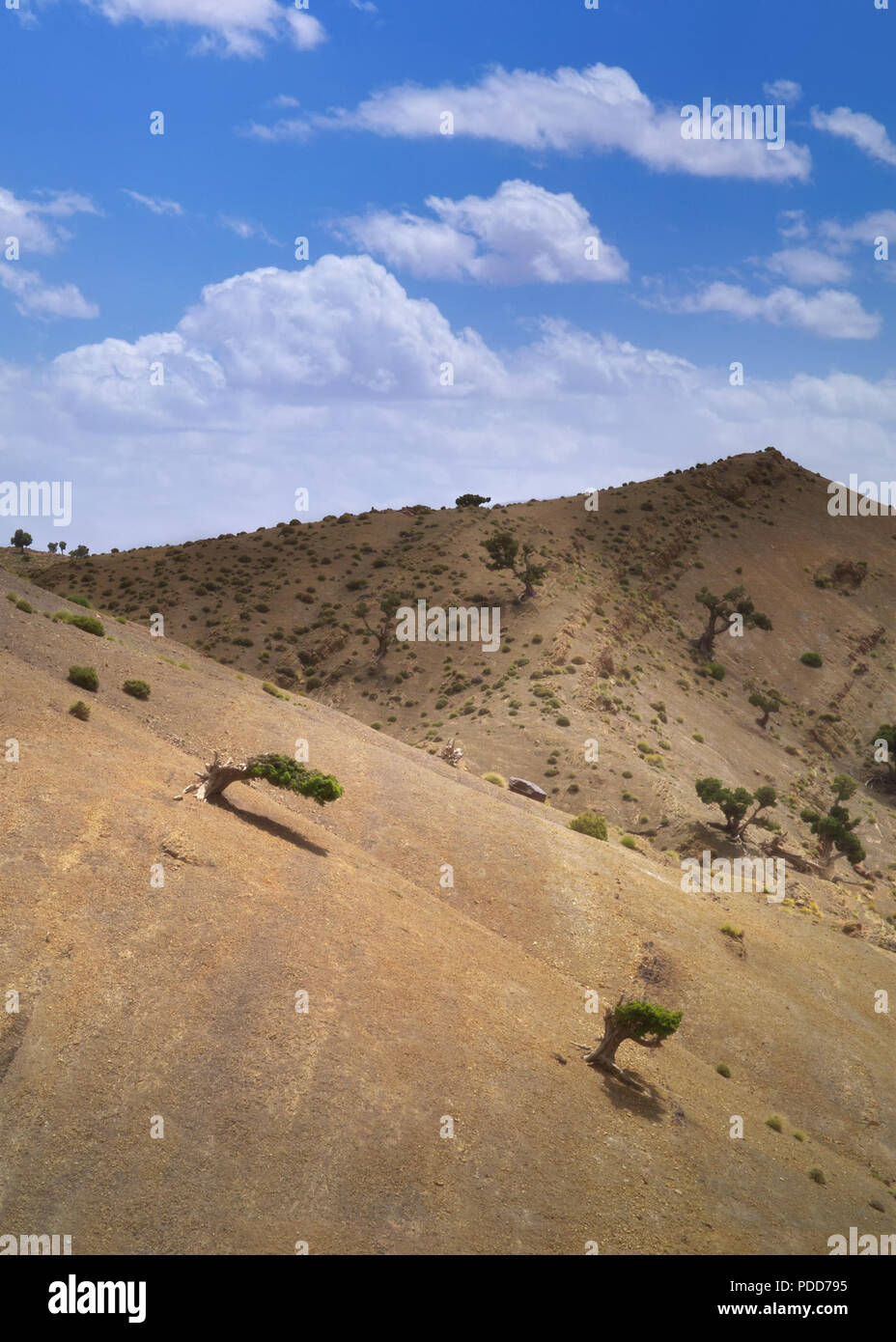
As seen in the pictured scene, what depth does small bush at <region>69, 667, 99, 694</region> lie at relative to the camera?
37562 mm

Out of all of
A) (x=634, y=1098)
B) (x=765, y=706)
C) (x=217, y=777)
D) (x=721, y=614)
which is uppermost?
(x=721, y=614)

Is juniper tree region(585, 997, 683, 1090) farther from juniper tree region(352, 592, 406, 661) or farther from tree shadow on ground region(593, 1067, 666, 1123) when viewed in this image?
juniper tree region(352, 592, 406, 661)

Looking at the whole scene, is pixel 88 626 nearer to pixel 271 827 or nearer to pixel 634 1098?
pixel 271 827

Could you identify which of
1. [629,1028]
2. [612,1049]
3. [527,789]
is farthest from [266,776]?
[527,789]

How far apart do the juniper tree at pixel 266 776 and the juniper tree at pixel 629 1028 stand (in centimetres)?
1243

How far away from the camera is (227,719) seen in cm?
4119

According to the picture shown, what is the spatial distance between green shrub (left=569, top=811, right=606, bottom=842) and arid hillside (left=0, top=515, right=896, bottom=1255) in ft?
3.45

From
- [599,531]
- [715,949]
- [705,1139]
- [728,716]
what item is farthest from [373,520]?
[705,1139]

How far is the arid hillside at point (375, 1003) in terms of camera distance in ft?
59.2

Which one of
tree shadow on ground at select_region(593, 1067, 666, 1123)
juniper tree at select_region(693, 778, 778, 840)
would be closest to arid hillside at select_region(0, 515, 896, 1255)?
tree shadow on ground at select_region(593, 1067, 666, 1123)

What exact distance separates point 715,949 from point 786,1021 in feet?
13.1

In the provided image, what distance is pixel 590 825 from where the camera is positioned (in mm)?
48969

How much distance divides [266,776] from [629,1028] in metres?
14.1

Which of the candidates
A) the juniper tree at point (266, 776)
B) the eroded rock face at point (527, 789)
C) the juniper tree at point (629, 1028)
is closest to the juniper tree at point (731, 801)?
the eroded rock face at point (527, 789)
